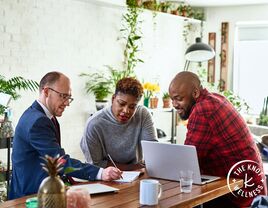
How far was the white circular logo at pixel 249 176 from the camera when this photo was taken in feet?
10.8

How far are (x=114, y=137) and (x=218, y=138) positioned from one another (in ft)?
2.85

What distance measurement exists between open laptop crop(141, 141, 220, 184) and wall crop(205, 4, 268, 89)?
556cm

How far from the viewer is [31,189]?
9.71ft

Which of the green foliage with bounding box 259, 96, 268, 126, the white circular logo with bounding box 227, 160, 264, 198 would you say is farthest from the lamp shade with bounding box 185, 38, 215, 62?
the white circular logo with bounding box 227, 160, 264, 198

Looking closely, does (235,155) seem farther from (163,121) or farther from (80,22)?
(163,121)

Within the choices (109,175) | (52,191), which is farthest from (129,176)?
(52,191)

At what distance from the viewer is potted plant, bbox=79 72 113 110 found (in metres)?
6.39

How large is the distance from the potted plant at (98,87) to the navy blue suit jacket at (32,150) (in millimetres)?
3334

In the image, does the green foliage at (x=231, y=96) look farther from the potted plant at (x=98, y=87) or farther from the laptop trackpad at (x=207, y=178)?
the laptop trackpad at (x=207, y=178)

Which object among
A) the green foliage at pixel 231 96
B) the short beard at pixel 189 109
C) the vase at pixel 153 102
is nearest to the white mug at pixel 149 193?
the short beard at pixel 189 109

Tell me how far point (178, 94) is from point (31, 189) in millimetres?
1182

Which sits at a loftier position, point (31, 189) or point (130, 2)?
point (130, 2)

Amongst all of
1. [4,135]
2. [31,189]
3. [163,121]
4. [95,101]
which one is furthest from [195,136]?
[163,121]

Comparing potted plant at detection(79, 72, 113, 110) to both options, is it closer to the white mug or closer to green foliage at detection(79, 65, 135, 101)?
Answer: green foliage at detection(79, 65, 135, 101)
